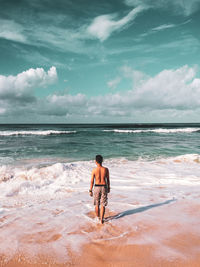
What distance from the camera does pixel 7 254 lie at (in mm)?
3715

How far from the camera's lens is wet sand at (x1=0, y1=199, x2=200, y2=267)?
11.4 ft

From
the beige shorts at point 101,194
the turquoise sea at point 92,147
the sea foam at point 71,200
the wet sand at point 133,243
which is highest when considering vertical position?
the beige shorts at point 101,194

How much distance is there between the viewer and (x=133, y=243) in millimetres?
4008

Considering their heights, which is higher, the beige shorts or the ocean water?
the beige shorts

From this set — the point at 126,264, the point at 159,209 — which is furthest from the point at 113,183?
the point at 126,264

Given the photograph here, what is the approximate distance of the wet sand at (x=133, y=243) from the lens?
3.48 m

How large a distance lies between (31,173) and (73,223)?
5964mm

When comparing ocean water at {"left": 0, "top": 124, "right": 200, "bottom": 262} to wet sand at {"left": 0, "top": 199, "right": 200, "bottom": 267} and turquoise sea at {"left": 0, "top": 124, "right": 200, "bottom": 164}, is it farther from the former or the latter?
turquoise sea at {"left": 0, "top": 124, "right": 200, "bottom": 164}

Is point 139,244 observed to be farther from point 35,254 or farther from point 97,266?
point 35,254

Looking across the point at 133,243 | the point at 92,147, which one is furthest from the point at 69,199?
the point at 92,147

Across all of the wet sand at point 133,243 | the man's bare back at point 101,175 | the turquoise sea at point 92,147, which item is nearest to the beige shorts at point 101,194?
the man's bare back at point 101,175

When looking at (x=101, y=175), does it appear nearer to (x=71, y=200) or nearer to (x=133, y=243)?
(x=133, y=243)

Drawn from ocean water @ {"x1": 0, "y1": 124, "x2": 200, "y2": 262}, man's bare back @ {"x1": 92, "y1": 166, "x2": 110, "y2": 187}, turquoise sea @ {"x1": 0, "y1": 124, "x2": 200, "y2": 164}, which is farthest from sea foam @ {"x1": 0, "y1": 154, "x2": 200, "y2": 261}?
turquoise sea @ {"x1": 0, "y1": 124, "x2": 200, "y2": 164}

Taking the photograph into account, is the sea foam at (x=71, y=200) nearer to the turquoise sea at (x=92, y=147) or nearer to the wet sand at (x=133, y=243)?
the wet sand at (x=133, y=243)
